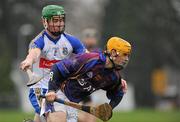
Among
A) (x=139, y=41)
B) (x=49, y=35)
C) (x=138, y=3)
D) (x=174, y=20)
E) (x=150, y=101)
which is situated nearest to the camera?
(x=49, y=35)

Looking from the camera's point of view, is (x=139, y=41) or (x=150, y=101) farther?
(x=150, y=101)

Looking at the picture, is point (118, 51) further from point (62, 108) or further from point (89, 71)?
point (62, 108)

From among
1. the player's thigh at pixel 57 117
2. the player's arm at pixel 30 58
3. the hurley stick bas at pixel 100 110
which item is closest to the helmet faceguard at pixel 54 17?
the player's arm at pixel 30 58

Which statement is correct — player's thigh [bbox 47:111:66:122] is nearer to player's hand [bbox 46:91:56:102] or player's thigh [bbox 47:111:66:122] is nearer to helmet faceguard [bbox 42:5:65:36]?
player's hand [bbox 46:91:56:102]

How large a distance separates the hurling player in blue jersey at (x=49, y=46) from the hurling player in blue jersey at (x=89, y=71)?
0.60 meters

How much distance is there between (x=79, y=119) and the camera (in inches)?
538

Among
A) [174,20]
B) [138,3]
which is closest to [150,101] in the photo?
[138,3]

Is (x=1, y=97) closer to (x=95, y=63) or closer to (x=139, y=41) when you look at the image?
(x=139, y=41)

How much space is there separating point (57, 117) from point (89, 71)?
2.88ft

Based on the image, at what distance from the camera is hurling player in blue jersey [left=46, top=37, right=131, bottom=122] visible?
39.8 feet

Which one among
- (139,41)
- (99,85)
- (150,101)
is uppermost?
(99,85)

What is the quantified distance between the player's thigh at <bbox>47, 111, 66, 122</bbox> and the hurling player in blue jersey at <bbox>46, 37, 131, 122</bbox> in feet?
0.05

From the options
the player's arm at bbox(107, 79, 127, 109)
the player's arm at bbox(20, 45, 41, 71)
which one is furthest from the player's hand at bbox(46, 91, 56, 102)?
the player's arm at bbox(107, 79, 127, 109)

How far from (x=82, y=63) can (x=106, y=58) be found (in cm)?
36
